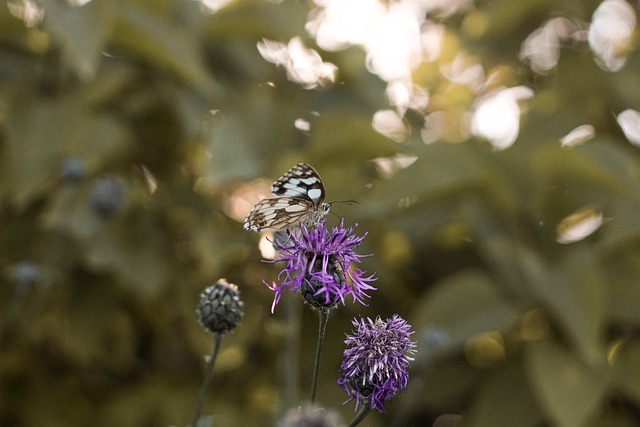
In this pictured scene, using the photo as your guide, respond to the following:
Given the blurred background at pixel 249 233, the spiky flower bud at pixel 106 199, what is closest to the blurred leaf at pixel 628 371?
the blurred background at pixel 249 233

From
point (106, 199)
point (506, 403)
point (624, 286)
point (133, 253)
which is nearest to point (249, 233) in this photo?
point (133, 253)

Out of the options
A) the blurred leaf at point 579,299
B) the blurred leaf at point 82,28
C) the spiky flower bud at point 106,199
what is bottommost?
the blurred leaf at point 579,299

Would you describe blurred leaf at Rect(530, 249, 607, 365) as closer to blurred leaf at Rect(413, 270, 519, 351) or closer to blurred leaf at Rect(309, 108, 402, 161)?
blurred leaf at Rect(413, 270, 519, 351)

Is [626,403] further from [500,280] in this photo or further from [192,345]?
[192,345]

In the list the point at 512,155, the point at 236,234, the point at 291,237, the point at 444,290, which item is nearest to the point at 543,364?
the point at 444,290

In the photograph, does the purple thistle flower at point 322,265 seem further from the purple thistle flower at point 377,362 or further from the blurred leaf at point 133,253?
the blurred leaf at point 133,253

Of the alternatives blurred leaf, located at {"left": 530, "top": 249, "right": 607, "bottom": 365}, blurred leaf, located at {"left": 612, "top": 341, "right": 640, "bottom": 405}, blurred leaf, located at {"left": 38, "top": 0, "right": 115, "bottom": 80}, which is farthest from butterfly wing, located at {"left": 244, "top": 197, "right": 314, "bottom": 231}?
blurred leaf, located at {"left": 612, "top": 341, "right": 640, "bottom": 405}

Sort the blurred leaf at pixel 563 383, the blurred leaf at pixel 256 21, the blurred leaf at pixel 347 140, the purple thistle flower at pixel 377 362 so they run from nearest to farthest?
the purple thistle flower at pixel 377 362
the blurred leaf at pixel 563 383
the blurred leaf at pixel 347 140
the blurred leaf at pixel 256 21

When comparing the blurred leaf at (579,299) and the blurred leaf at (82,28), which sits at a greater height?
the blurred leaf at (82,28)
